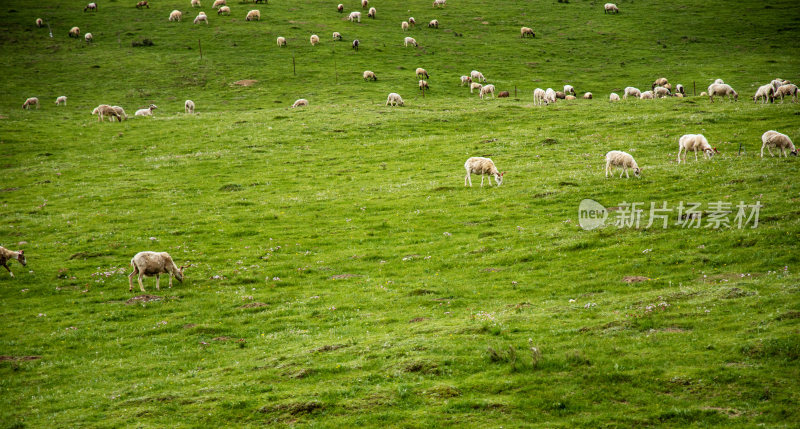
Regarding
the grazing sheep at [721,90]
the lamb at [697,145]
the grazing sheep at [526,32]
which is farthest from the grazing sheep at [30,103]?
the grazing sheep at [721,90]

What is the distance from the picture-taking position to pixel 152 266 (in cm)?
2436

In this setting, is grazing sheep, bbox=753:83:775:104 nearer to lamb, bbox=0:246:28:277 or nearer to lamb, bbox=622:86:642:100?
lamb, bbox=622:86:642:100

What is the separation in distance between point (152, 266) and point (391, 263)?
10967mm

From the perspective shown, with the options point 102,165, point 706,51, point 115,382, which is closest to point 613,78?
point 706,51

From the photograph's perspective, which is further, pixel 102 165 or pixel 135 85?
pixel 135 85

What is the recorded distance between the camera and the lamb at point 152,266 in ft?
79.5

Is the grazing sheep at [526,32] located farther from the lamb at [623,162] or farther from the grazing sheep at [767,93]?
Answer: the lamb at [623,162]

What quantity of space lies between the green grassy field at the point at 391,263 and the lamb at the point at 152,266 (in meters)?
0.75

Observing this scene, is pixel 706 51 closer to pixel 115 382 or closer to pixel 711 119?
pixel 711 119

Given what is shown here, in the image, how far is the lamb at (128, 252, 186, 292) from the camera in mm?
24234

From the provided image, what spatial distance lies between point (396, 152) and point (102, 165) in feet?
86.1

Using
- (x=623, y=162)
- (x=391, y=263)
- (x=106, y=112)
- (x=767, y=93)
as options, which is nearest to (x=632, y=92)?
(x=767, y=93)

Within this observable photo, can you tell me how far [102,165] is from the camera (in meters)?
47.6

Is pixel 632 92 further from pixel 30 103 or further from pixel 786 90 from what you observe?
pixel 30 103
